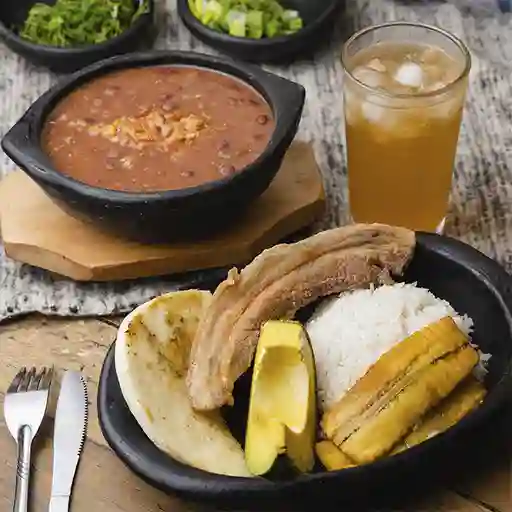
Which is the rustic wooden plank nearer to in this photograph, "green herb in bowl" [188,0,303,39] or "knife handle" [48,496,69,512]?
"knife handle" [48,496,69,512]

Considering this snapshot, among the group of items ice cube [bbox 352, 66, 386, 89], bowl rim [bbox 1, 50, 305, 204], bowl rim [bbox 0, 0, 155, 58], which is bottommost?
bowl rim [bbox 0, 0, 155, 58]

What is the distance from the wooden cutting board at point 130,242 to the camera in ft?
4.18

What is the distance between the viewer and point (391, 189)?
4.24 ft

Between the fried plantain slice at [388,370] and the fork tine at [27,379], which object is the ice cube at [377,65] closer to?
the fried plantain slice at [388,370]

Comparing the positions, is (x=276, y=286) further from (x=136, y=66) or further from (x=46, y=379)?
(x=136, y=66)

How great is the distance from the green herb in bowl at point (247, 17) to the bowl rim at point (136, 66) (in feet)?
1.03

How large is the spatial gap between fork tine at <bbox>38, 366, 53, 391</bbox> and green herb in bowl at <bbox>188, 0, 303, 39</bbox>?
0.81 metres

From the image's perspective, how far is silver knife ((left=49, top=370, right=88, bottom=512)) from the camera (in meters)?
1.03

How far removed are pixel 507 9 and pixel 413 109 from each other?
748 mm

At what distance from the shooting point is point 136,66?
1.43 metres

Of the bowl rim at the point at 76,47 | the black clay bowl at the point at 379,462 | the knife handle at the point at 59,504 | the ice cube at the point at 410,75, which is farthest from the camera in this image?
the bowl rim at the point at 76,47

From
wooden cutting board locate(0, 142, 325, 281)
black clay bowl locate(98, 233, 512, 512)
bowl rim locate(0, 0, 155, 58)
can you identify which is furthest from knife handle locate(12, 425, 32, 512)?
bowl rim locate(0, 0, 155, 58)

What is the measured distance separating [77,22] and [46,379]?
2.75 ft

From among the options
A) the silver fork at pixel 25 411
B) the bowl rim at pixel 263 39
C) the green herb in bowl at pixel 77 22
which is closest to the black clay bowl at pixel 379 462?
the silver fork at pixel 25 411
